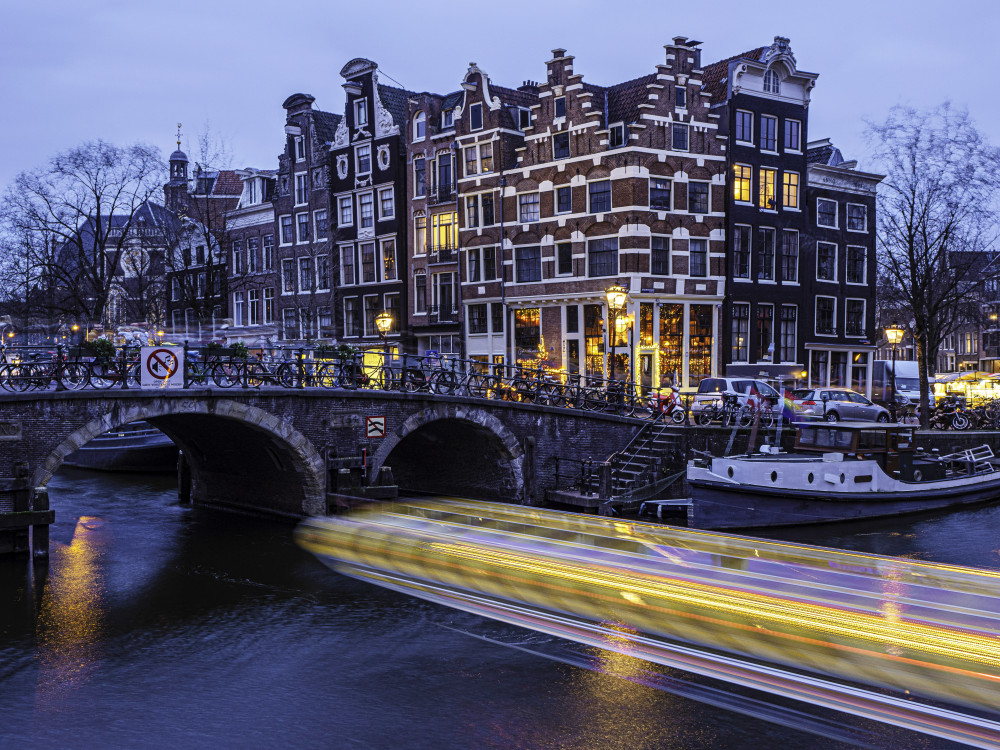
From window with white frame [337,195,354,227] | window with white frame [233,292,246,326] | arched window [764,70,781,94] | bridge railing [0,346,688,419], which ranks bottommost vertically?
bridge railing [0,346,688,419]

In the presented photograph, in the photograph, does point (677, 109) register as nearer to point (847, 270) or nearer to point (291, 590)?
point (847, 270)

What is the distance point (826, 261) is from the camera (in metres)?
46.8

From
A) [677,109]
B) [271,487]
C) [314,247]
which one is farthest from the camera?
[314,247]

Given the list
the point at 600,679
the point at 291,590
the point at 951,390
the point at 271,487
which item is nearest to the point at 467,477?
the point at 271,487

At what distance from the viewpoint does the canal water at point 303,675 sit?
12797 millimetres

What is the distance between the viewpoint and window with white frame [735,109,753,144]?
1692 inches

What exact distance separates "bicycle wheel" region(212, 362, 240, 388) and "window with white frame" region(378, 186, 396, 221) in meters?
25.8

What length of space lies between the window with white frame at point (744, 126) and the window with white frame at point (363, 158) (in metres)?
19.5

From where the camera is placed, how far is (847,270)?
4756cm

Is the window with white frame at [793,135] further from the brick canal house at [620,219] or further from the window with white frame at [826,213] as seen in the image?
the brick canal house at [620,219]

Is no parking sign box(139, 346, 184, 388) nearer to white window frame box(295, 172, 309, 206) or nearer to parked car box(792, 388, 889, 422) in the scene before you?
parked car box(792, 388, 889, 422)

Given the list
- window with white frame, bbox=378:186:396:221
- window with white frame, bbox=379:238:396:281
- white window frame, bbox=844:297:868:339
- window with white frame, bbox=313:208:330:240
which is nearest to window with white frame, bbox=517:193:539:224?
window with white frame, bbox=378:186:396:221

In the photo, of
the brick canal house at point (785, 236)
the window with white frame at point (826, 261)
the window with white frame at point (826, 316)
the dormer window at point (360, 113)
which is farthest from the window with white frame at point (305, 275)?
the window with white frame at point (826, 316)

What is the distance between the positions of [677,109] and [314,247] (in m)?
22.3
